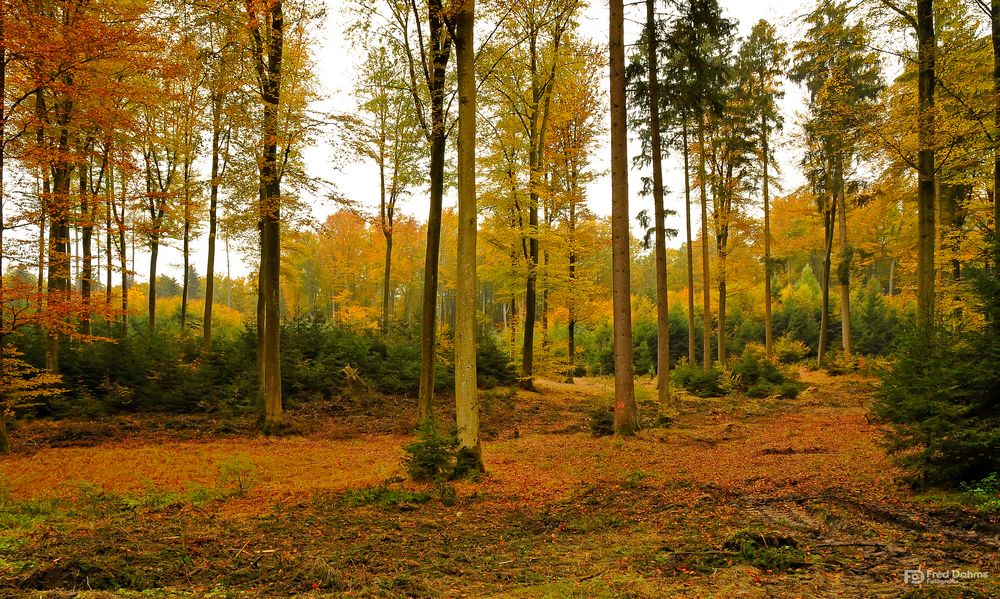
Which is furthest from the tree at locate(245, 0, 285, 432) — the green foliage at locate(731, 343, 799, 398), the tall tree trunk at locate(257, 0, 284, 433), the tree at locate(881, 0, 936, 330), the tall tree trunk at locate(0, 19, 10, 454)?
the green foliage at locate(731, 343, 799, 398)

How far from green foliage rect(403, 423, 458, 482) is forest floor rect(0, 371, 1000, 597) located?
26 centimetres

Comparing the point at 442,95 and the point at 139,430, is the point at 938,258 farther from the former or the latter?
the point at 139,430

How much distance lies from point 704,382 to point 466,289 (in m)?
14.2

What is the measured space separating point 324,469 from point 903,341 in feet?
28.0

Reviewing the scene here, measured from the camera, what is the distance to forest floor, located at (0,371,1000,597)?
11.5 ft

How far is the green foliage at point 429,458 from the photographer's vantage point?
7.19 metres

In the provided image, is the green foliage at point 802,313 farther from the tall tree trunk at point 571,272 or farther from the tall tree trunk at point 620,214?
the tall tree trunk at point 620,214

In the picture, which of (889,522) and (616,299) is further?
(616,299)

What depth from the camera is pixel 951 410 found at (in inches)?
198

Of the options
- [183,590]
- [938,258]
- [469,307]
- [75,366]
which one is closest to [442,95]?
[469,307]

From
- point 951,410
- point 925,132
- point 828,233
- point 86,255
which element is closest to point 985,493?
point 951,410

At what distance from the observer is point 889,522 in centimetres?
453

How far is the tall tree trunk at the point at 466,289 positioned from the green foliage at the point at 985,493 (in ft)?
18.0

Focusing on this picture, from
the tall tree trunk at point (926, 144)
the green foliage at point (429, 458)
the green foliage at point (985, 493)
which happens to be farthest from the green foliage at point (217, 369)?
the green foliage at point (985, 493)
